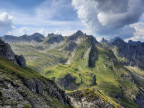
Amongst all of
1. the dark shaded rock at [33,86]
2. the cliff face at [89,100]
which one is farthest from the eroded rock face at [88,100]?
the dark shaded rock at [33,86]

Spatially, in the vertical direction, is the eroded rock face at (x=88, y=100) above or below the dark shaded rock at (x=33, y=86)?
below

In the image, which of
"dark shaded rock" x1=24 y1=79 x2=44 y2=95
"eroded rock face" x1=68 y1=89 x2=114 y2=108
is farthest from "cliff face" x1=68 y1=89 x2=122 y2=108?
"dark shaded rock" x1=24 y1=79 x2=44 y2=95

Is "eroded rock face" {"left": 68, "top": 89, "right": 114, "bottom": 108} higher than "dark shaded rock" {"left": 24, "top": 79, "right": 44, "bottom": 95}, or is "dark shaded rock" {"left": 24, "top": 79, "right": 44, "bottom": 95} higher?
"dark shaded rock" {"left": 24, "top": 79, "right": 44, "bottom": 95}

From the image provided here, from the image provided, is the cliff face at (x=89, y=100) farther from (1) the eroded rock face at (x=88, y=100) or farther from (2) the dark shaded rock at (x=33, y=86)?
(2) the dark shaded rock at (x=33, y=86)

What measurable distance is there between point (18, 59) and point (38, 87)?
4372 cm

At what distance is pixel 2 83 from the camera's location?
4341cm

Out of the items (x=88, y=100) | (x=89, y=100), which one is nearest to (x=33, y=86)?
(x=88, y=100)

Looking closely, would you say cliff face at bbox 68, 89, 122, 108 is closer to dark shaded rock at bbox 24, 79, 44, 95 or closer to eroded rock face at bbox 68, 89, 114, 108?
eroded rock face at bbox 68, 89, 114, 108

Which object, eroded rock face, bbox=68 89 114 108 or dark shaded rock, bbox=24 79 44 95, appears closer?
dark shaded rock, bbox=24 79 44 95

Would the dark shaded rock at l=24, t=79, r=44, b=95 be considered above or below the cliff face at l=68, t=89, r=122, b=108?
above

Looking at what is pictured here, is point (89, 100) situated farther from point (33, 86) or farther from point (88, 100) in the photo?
point (33, 86)

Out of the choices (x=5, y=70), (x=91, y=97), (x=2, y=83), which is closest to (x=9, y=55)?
(x=5, y=70)

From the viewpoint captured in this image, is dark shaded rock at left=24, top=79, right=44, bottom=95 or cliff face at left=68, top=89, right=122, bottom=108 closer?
dark shaded rock at left=24, top=79, right=44, bottom=95

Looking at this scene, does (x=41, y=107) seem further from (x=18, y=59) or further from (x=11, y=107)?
(x=18, y=59)
